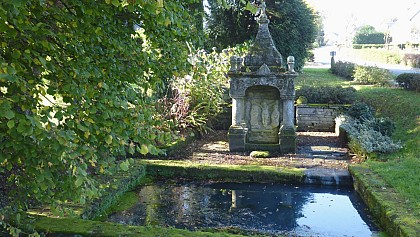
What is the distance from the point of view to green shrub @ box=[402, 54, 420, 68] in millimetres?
28608

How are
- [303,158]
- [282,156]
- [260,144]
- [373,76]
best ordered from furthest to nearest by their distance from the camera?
[373,76] < [260,144] < [282,156] < [303,158]

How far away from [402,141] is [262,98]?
3828 millimetres

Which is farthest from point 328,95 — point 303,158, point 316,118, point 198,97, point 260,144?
point 303,158

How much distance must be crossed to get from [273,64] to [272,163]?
269cm

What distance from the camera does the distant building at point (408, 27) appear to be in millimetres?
61100

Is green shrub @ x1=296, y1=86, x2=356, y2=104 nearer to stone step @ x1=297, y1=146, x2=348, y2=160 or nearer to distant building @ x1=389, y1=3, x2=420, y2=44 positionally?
stone step @ x1=297, y1=146, x2=348, y2=160

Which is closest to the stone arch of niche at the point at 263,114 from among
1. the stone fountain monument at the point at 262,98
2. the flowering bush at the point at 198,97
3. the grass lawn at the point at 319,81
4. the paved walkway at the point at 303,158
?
the stone fountain monument at the point at 262,98

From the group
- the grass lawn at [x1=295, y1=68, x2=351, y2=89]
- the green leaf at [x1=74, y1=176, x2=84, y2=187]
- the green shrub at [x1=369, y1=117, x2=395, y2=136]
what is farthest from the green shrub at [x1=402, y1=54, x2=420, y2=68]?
the green leaf at [x1=74, y1=176, x2=84, y2=187]

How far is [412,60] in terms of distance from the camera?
29922 millimetres

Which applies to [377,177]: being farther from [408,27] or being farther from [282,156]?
[408,27]

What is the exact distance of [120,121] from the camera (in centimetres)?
368

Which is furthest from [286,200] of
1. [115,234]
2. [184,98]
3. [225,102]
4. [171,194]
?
[225,102]

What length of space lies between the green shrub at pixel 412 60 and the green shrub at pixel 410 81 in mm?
12228

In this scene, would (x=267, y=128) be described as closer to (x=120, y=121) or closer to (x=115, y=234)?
(x=115, y=234)
